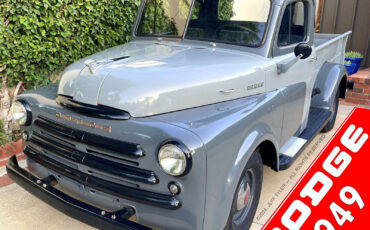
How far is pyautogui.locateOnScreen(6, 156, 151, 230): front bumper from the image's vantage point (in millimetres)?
1819

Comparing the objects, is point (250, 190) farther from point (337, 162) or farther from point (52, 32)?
point (52, 32)

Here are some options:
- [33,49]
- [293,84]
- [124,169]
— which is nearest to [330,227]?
[293,84]

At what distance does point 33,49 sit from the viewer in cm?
371

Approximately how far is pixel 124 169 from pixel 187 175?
386mm

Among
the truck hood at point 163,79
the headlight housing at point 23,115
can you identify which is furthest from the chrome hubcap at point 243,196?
the headlight housing at point 23,115

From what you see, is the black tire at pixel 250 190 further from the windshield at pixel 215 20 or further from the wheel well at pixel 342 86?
the wheel well at pixel 342 86

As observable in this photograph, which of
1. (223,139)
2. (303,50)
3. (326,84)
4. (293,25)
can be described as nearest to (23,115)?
(223,139)

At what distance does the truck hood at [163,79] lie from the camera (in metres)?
2.02

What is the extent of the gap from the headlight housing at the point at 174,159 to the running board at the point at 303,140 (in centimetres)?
126

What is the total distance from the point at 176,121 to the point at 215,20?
137 cm

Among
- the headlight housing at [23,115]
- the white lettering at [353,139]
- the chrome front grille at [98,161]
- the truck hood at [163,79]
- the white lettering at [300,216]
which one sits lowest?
the white lettering at [353,139]

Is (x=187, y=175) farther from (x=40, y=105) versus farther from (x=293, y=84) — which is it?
(x=293, y=84)

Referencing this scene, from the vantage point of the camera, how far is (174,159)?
1746mm

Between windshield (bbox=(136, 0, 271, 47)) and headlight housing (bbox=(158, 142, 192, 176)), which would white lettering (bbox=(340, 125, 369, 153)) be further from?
headlight housing (bbox=(158, 142, 192, 176))
